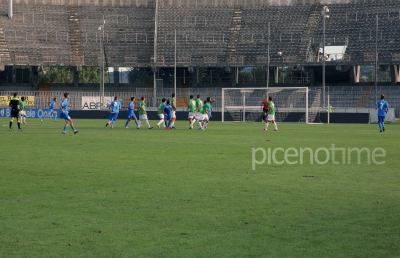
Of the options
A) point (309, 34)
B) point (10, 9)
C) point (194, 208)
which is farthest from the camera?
point (10, 9)

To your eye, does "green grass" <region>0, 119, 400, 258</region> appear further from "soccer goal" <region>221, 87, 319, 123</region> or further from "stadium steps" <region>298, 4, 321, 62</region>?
"stadium steps" <region>298, 4, 321, 62</region>

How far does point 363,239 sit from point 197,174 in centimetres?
827

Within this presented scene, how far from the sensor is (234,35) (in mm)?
78875

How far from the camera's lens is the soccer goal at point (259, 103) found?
2489 inches

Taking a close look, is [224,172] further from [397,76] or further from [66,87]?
[66,87]

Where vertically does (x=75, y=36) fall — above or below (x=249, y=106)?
above

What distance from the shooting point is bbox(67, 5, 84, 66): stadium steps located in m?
78.0

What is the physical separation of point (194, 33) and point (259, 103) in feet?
50.3

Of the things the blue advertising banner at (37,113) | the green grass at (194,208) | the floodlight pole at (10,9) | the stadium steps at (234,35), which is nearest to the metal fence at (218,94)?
the blue advertising banner at (37,113)

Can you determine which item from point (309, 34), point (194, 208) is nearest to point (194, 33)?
point (309, 34)

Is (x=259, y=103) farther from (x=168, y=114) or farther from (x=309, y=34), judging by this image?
(x=168, y=114)

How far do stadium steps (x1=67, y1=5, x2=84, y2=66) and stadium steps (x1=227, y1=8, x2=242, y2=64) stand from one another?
14127 mm

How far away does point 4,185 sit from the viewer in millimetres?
15484

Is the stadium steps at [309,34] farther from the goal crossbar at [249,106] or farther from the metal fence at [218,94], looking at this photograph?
the goal crossbar at [249,106]
